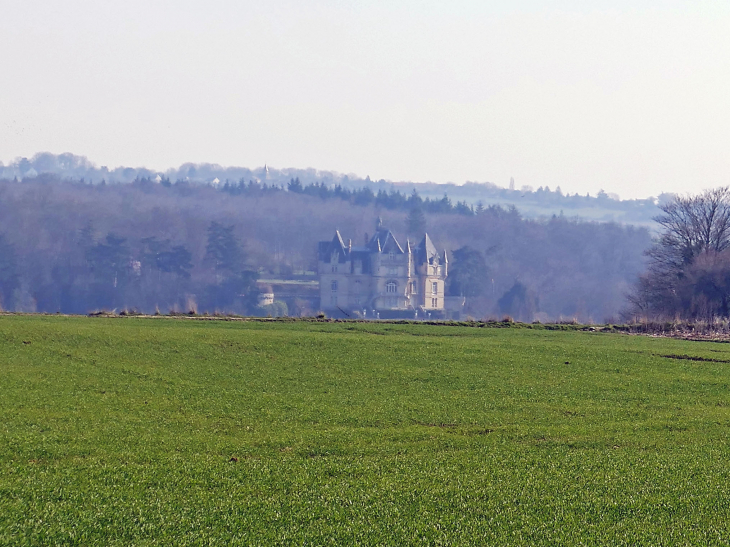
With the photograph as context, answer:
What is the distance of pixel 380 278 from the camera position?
181875 millimetres

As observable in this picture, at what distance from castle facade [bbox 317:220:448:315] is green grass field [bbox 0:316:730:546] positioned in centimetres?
14669

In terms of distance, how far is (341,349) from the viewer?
104 feet

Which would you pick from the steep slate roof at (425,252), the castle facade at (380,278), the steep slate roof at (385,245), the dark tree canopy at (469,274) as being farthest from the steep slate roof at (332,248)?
the dark tree canopy at (469,274)

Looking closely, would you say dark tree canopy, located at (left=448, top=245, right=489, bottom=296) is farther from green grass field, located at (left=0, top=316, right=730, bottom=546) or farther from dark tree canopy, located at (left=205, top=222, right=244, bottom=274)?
green grass field, located at (left=0, top=316, right=730, bottom=546)

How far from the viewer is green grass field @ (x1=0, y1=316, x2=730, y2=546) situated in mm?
11969

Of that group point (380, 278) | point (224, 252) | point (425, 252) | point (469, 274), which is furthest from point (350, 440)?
point (425, 252)

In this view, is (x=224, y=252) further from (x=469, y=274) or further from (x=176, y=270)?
(x=469, y=274)

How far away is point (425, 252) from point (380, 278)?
11.9 meters

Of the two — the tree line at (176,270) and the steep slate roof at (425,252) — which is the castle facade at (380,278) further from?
the tree line at (176,270)

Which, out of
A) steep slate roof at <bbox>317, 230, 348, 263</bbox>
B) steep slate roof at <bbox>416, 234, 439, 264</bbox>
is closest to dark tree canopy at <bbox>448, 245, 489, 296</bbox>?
steep slate roof at <bbox>416, 234, 439, 264</bbox>

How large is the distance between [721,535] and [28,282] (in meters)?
154

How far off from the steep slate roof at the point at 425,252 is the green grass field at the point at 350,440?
492ft

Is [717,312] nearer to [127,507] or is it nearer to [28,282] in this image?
[127,507]

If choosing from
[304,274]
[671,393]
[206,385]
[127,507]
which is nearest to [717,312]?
[671,393]
